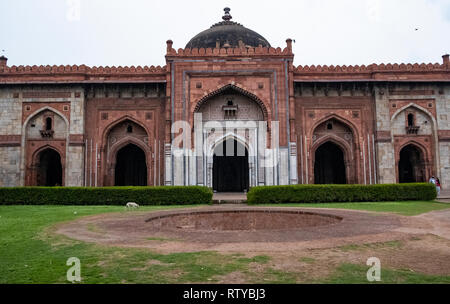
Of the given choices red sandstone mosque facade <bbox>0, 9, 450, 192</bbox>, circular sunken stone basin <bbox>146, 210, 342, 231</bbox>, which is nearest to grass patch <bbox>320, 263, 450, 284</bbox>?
circular sunken stone basin <bbox>146, 210, 342, 231</bbox>

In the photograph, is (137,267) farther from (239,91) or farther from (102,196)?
(239,91)

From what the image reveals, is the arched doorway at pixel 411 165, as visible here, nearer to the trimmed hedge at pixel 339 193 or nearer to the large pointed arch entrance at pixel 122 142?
the trimmed hedge at pixel 339 193

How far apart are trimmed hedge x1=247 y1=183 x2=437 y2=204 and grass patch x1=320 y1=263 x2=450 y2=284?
341 inches

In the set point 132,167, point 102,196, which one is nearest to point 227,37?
point 132,167

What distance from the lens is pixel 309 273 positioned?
2.57 metres

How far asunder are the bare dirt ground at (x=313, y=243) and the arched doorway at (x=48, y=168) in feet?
43.7

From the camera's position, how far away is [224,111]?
16.2m

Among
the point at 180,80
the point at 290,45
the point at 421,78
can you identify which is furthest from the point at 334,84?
the point at 180,80

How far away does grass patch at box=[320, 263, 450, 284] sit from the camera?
2355 millimetres

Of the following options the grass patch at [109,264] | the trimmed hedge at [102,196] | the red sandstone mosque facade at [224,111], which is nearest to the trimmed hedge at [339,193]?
the trimmed hedge at [102,196]

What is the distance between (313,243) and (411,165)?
16.9 metres

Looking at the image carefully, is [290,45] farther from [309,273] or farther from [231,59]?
[309,273]

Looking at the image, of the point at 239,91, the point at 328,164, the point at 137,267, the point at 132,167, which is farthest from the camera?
the point at 132,167

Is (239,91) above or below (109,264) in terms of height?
above
